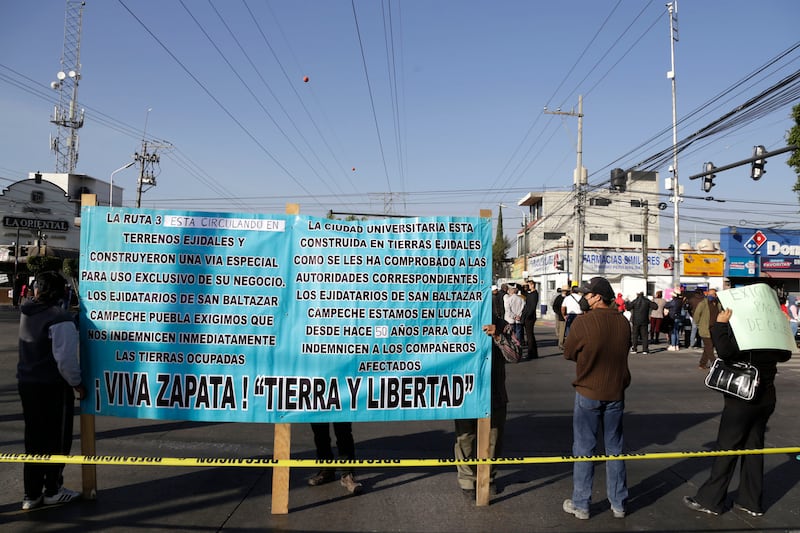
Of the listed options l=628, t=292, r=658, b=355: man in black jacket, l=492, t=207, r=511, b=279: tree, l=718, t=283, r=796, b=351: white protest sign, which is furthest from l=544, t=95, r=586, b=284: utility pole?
l=492, t=207, r=511, b=279: tree

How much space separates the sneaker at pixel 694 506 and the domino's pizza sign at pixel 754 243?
45377mm

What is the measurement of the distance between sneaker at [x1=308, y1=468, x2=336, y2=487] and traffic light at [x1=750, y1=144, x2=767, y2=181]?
16492 millimetres

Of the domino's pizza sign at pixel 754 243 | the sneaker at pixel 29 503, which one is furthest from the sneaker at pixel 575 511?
the domino's pizza sign at pixel 754 243

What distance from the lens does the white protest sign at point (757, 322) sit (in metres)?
4.72

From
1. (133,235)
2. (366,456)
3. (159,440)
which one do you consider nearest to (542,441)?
(366,456)

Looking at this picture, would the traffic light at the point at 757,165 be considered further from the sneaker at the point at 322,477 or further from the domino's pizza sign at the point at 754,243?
the domino's pizza sign at the point at 754,243

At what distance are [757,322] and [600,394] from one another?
1418 mm

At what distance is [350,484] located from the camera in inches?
203

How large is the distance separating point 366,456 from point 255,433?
1633 millimetres

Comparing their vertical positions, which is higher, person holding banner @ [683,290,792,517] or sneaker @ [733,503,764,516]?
person holding banner @ [683,290,792,517]

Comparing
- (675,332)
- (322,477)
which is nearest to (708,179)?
(675,332)

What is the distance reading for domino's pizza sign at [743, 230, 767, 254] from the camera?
144ft

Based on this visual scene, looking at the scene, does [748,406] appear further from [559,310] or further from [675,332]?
[675,332]

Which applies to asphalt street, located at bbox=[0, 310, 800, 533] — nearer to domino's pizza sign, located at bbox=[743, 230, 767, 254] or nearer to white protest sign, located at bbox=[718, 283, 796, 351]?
white protest sign, located at bbox=[718, 283, 796, 351]
